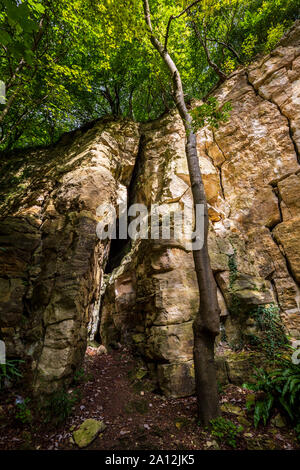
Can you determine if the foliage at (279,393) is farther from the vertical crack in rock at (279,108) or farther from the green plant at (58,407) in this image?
the vertical crack in rock at (279,108)

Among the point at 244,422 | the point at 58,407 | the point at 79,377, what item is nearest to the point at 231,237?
the point at 244,422

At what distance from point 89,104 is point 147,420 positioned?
14915 mm

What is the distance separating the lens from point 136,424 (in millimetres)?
3963

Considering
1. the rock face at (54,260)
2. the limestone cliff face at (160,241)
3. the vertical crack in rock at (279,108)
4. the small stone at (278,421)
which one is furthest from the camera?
the vertical crack in rock at (279,108)

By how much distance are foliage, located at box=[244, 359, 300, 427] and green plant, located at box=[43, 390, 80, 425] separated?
3745 mm

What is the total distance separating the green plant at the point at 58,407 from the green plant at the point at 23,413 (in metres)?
0.28

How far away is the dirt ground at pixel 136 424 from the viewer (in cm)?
344

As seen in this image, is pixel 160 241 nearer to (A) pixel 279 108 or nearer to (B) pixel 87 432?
(B) pixel 87 432

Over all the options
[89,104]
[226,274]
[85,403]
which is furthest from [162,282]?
[89,104]

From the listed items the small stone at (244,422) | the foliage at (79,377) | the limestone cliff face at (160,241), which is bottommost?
the small stone at (244,422)

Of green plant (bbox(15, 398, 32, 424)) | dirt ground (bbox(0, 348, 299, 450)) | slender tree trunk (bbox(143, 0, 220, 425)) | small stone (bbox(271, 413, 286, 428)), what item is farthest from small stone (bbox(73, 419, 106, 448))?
small stone (bbox(271, 413, 286, 428))

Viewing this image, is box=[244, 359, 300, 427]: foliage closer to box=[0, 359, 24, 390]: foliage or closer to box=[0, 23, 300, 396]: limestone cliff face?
box=[0, 23, 300, 396]: limestone cliff face

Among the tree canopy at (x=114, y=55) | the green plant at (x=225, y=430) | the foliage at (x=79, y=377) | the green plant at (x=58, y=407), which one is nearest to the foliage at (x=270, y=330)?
the green plant at (x=225, y=430)

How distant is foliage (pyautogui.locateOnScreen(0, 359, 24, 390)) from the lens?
4.28 meters
